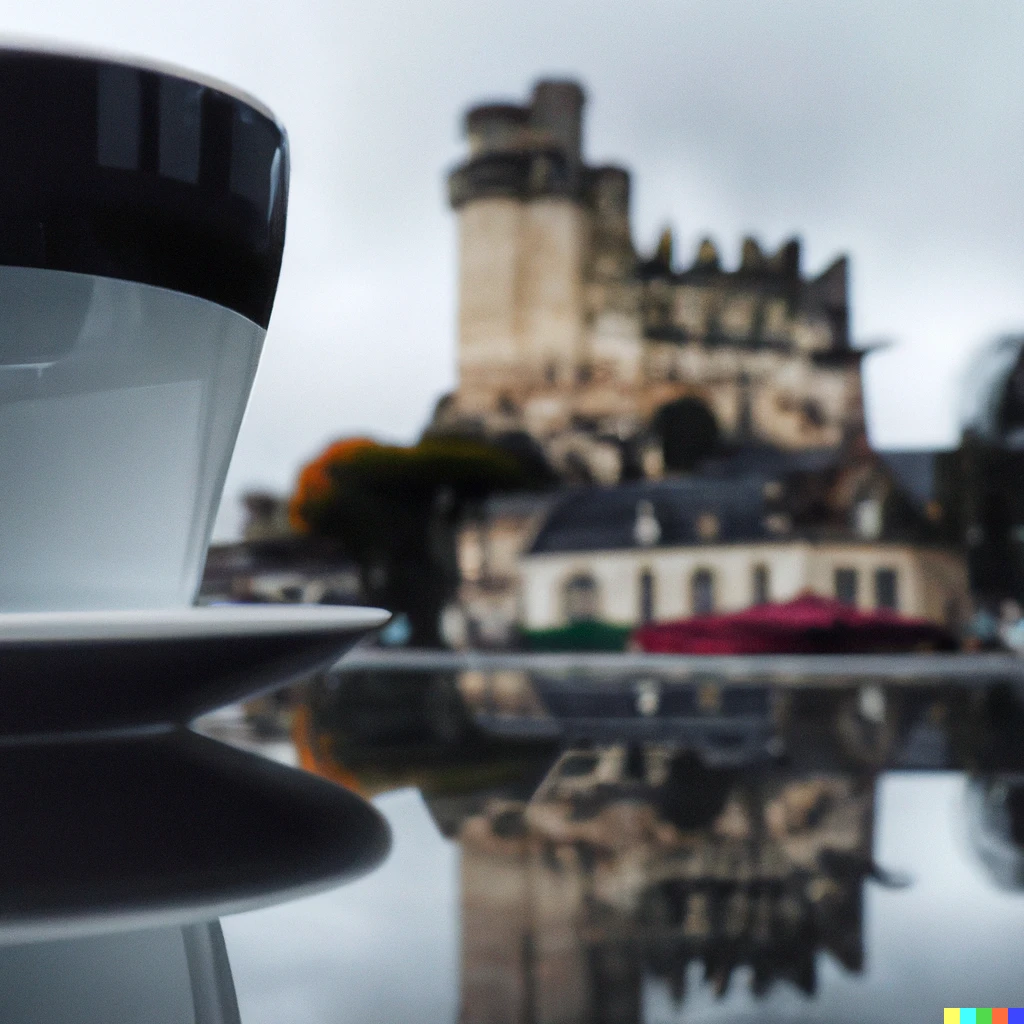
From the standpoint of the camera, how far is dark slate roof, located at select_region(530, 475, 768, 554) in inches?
317

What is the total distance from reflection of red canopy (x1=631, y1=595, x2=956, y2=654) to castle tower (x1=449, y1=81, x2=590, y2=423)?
10.4 meters

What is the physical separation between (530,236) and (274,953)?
1327cm

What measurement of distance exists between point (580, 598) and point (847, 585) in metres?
2.03

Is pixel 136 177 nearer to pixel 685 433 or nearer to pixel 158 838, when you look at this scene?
pixel 158 838

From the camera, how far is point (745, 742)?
0.83ft

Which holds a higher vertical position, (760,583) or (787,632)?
(787,632)

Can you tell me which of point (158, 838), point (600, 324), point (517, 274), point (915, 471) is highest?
point (517, 274)

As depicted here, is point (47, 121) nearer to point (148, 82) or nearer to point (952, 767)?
point (148, 82)

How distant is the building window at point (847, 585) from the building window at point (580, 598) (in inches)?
71.9

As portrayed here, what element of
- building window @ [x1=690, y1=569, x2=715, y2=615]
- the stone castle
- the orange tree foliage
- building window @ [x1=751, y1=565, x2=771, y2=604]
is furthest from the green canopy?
the stone castle

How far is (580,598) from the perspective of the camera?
330 inches

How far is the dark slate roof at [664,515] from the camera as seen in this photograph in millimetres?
8047

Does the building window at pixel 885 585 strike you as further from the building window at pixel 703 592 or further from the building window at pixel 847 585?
the building window at pixel 703 592

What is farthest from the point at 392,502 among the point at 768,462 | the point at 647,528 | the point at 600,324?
the point at 600,324
